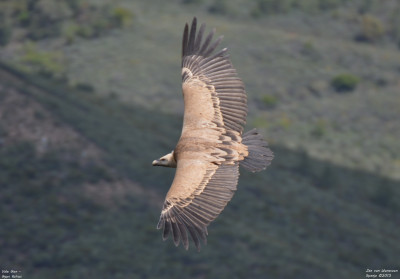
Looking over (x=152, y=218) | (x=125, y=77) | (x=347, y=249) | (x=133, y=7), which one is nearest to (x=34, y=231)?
(x=152, y=218)

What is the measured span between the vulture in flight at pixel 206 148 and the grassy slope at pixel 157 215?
19.1 meters

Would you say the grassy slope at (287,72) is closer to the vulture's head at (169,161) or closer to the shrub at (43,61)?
the shrub at (43,61)

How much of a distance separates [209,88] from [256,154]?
67.5 inches

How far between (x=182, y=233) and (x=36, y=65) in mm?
52234

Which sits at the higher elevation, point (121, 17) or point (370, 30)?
point (121, 17)

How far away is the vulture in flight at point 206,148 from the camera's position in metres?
12.5

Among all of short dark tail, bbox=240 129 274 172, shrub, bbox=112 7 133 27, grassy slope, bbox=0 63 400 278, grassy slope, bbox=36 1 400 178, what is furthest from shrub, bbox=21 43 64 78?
short dark tail, bbox=240 129 274 172

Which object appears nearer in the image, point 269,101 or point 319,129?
point 319,129

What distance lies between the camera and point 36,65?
62.3m

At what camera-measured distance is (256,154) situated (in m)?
14.0

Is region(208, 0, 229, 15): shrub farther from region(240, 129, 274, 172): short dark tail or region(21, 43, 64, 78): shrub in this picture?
region(240, 129, 274, 172): short dark tail

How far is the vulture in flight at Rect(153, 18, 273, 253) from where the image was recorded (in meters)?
12.5

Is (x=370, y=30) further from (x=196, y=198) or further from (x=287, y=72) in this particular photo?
(x=196, y=198)

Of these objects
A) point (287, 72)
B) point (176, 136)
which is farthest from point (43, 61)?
point (287, 72)
